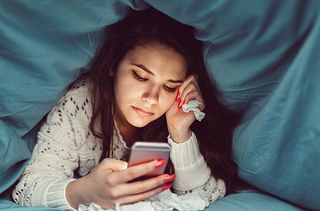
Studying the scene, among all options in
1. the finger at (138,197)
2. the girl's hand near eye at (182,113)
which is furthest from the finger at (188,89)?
the finger at (138,197)

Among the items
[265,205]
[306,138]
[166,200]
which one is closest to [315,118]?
[306,138]

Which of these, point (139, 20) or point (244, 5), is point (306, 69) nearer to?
point (244, 5)

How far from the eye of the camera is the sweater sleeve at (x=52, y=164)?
1011 millimetres

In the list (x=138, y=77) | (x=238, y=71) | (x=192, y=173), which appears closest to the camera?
(x=238, y=71)

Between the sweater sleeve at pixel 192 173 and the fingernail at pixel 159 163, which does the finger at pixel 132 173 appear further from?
the sweater sleeve at pixel 192 173

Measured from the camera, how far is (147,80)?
104cm

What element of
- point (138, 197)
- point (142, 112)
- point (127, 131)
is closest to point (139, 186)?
point (138, 197)

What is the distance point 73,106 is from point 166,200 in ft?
0.89

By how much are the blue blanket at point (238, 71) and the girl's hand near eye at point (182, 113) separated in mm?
87

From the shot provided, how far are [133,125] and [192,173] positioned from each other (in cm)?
16

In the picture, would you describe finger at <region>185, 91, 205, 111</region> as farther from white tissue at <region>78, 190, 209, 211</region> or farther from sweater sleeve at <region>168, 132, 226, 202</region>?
white tissue at <region>78, 190, 209, 211</region>

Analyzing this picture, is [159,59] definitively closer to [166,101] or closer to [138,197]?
[166,101]

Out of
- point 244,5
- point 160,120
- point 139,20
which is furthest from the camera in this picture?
point 160,120

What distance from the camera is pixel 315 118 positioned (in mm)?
900
